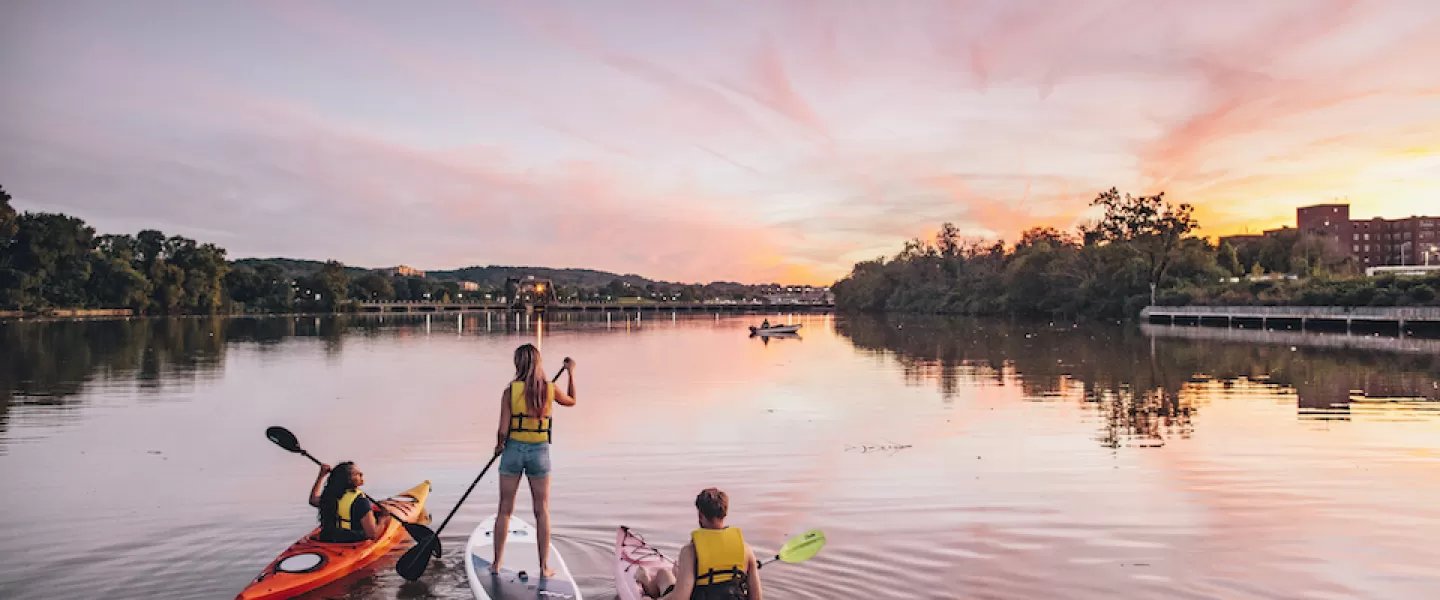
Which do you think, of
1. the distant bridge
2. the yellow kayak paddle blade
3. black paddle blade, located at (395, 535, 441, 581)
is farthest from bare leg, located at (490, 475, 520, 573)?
the distant bridge

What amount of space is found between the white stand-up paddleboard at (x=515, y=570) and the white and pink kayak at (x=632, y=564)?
0.49m

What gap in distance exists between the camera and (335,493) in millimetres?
9445

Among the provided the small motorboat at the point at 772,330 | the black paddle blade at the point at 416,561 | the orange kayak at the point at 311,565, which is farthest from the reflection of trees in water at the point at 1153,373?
the small motorboat at the point at 772,330

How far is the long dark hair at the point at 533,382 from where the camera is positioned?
8.41 metres

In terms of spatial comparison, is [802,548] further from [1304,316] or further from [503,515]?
[1304,316]

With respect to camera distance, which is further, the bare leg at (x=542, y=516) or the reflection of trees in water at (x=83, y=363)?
the reflection of trees in water at (x=83, y=363)

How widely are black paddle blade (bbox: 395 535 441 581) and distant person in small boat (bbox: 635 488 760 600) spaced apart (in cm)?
347

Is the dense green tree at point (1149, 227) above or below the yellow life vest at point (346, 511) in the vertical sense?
above

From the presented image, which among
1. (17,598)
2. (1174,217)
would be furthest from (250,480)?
(1174,217)

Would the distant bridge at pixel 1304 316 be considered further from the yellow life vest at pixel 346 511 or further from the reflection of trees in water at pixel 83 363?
the reflection of trees in water at pixel 83 363

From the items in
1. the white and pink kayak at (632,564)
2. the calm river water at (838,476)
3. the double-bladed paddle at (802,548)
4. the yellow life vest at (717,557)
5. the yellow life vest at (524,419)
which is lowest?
the calm river water at (838,476)

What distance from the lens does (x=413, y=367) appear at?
41.1 metres

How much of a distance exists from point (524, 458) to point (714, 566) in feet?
9.16

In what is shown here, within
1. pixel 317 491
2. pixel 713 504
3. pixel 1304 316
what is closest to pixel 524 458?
pixel 713 504
